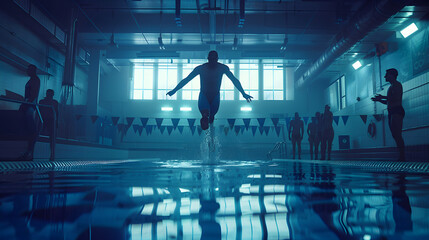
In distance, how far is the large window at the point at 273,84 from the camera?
24234 millimetres

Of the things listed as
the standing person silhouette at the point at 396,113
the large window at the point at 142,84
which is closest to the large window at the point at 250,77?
the large window at the point at 142,84

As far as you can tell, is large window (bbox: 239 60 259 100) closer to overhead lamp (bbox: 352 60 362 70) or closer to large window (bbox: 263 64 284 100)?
large window (bbox: 263 64 284 100)

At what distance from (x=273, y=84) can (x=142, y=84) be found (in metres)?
11.0

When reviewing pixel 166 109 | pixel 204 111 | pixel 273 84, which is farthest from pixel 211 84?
pixel 273 84

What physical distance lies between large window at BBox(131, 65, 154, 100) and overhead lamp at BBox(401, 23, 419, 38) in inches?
698

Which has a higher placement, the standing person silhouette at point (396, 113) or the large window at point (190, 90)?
the large window at point (190, 90)

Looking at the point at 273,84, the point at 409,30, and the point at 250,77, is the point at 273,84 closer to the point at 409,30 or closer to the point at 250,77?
the point at 250,77

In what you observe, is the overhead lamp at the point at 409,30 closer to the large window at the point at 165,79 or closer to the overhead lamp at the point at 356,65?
the overhead lamp at the point at 356,65

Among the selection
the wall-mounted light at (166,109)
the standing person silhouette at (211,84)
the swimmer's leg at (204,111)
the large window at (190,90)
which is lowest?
the swimmer's leg at (204,111)

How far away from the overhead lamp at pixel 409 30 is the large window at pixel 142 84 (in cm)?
1772

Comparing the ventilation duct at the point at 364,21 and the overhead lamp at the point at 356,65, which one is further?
the overhead lamp at the point at 356,65

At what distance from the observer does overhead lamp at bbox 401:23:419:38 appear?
11.7m

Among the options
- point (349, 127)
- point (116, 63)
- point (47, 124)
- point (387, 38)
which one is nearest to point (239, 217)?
point (47, 124)

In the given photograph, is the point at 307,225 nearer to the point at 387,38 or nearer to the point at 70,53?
the point at 70,53
